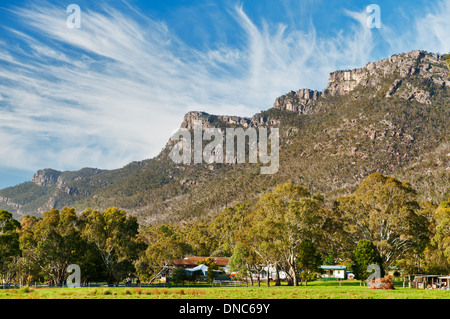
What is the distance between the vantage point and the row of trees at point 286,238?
1815 inches

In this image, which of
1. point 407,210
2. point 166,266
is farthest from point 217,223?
point 407,210

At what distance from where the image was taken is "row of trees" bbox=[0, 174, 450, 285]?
151 feet

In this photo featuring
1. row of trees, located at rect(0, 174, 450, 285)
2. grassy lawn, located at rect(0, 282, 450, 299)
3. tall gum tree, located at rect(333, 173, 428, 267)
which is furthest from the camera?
tall gum tree, located at rect(333, 173, 428, 267)

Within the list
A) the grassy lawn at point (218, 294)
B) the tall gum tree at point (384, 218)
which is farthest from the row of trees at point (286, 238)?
the grassy lawn at point (218, 294)

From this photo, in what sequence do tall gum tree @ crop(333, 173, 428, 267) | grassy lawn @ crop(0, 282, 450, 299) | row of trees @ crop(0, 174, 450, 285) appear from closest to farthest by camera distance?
grassy lawn @ crop(0, 282, 450, 299) → row of trees @ crop(0, 174, 450, 285) → tall gum tree @ crop(333, 173, 428, 267)

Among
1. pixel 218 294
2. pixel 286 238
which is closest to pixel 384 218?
pixel 286 238

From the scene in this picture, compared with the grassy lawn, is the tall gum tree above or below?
above

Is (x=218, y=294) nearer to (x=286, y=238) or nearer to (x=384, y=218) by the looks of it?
(x=286, y=238)

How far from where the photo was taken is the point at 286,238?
46.2 m

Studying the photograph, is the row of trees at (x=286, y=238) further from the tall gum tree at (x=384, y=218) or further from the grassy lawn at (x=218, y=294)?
the grassy lawn at (x=218, y=294)

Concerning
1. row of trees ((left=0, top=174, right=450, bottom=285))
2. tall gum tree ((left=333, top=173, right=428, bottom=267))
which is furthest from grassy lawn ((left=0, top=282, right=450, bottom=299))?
tall gum tree ((left=333, top=173, right=428, bottom=267))

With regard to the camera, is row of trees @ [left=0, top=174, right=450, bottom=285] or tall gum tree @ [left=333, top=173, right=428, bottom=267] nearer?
row of trees @ [left=0, top=174, right=450, bottom=285]

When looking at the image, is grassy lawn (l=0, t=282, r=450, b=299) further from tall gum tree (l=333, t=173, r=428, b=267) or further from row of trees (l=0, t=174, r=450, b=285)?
tall gum tree (l=333, t=173, r=428, b=267)

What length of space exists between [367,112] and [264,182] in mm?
64116
